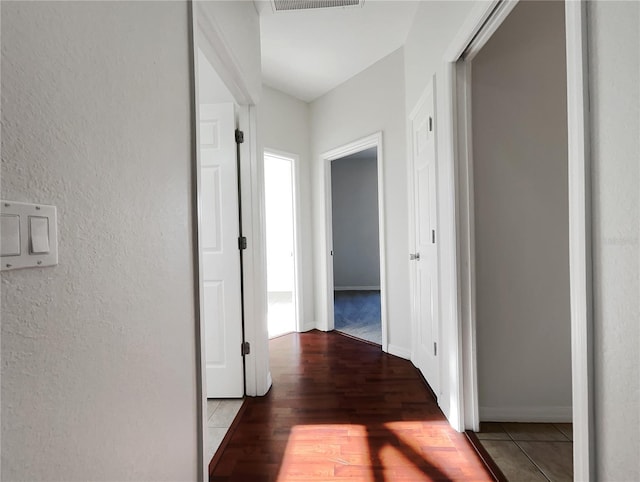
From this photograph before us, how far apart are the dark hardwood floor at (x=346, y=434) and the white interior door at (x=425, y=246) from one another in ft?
0.71

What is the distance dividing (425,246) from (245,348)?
4.74 ft

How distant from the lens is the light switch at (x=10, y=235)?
505 millimetres

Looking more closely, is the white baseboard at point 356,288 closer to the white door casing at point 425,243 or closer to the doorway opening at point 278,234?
the doorway opening at point 278,234

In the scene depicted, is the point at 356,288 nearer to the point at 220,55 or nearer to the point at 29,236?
the point at 220,55

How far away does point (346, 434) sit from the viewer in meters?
1.72

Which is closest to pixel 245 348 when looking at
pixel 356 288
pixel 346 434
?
pixel 346 434

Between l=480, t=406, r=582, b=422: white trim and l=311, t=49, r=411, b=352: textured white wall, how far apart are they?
0.98 m

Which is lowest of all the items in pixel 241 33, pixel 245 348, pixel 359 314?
pixel 359 314

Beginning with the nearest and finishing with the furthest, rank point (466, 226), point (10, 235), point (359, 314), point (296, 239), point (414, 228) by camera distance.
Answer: point (10, 235) < point (466, 226) < point (414, 228) < point (296, 239) < point (359, 314)

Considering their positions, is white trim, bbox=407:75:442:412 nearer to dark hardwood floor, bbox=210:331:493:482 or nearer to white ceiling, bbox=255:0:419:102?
dark hardwood floor, bbox=210:331:493:482

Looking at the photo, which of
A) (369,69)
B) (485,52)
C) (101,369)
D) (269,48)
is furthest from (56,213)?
(369,69)

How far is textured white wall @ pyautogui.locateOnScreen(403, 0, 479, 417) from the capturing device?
5.63 ft

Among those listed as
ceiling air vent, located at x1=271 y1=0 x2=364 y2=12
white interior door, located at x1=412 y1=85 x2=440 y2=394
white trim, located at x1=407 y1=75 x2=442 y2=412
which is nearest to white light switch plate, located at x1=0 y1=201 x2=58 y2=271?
white trim, located at x1=407 y1=75 x2=442 y2=412

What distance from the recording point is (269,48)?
279 cm
